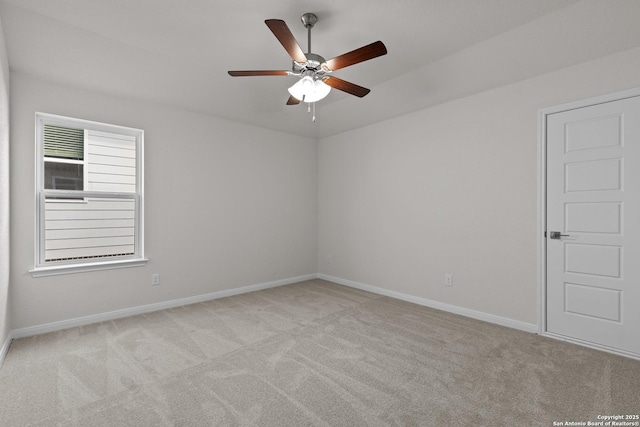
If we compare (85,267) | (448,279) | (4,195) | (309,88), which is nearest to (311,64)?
(309,88)

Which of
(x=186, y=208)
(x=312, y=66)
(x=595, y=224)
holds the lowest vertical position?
(x=595, y=224)

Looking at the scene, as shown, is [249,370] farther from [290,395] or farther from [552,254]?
[552,254]

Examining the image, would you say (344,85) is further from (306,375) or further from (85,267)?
(85,267)

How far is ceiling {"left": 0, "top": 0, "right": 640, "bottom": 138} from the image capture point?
7.54 feet

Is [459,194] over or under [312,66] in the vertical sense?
under

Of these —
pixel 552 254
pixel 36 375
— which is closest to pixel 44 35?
pixel 36 375

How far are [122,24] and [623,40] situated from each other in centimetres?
398

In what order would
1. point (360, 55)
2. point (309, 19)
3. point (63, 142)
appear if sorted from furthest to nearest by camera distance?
point (63, 142), point (309, 19), point (360, 55)

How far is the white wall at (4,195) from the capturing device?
2.45m

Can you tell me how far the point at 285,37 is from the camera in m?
1.98

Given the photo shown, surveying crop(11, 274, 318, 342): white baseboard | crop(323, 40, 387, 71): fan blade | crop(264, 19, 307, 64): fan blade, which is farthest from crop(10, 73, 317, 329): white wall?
crop(323, 40, 387, 71): fan blade

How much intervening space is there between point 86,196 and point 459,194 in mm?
4149

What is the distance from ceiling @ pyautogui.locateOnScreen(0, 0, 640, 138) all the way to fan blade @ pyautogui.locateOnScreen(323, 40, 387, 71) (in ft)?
1.46

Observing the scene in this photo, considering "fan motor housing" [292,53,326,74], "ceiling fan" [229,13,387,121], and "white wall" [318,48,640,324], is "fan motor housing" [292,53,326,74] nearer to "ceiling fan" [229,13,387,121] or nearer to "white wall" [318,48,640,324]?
"ceiling fan" [229,13,387,121]
